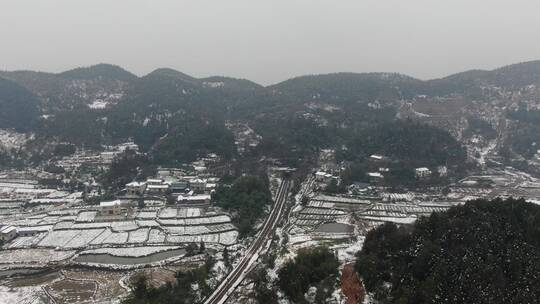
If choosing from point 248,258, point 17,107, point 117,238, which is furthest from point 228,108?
point 248,258

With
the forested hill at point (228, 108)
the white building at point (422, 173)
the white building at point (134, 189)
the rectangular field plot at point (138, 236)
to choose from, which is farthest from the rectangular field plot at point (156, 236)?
the white building at point (422, 173)

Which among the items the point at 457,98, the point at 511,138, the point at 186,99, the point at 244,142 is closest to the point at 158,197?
the point at 244,142

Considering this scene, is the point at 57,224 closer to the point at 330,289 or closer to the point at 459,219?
the point at 330,289

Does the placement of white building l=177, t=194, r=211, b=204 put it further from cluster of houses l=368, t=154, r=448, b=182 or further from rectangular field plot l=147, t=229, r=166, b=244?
cluster of houses l=368, t=154, r=448, b=182

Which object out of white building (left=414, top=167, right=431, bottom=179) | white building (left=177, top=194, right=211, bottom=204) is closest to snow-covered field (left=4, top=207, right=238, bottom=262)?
white building (left=177, top=194, right=211, bottom=204)

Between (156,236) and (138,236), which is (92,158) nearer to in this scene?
(138,236)

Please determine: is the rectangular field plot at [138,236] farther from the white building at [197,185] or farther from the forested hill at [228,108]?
the forested hill at [228,108]

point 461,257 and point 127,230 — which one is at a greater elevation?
point 461,257
